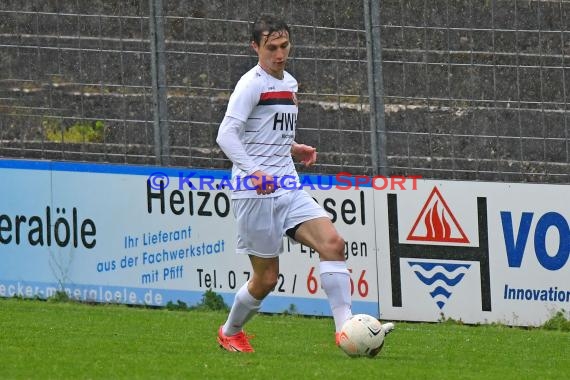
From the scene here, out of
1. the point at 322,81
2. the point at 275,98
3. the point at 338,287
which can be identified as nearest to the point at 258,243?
the point at 338,287

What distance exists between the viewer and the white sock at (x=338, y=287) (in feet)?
30.9

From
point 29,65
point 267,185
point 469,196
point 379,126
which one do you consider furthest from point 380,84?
point 267,185

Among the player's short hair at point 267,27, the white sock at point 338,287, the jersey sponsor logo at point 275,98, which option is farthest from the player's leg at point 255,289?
the player's short hair at point 267,27

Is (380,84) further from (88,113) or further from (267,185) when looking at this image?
(267,185)

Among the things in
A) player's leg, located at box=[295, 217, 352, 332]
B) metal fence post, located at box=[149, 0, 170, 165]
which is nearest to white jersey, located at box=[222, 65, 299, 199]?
player's leg, located at box=[295, 217, 352, 332]

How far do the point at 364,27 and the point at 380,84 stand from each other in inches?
21.2

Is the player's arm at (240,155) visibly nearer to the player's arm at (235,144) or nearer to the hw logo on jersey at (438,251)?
the player's arm at (235,144)

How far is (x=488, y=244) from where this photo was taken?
1301cm

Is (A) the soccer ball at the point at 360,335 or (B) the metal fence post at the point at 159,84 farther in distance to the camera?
(B) the metal fence post at the point at 159,84

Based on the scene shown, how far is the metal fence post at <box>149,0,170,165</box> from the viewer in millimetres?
14336

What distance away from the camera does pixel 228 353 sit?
9.82 m

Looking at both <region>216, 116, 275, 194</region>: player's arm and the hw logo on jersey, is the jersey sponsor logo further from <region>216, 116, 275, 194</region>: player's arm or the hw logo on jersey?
the hw logo on jersey

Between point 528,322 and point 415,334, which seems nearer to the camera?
point 415,334

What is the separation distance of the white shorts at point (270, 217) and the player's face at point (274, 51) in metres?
0.78
